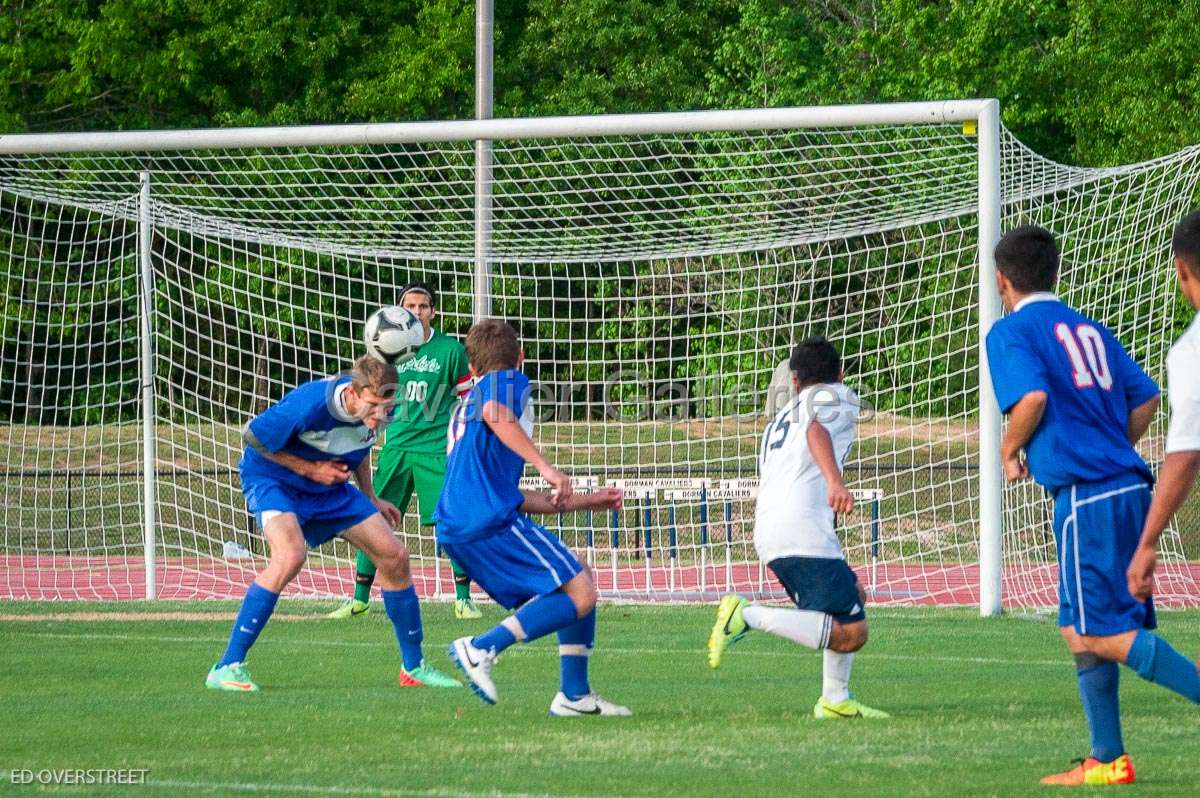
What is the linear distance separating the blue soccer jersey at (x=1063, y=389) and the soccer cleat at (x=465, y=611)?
21.4 ft

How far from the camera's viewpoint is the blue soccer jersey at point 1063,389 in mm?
5473

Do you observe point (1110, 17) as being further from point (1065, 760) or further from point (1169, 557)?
point (1065, 760)

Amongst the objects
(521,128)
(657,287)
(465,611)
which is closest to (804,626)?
(465,611)

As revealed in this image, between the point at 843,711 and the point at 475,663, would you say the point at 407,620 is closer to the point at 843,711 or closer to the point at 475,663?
the point at 475,663

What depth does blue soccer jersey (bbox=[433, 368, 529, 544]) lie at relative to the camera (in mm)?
7062

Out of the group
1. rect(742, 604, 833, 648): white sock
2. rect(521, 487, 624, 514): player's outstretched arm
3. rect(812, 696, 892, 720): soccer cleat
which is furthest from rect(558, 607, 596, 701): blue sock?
rect(812, 696, 892, 720): soccer cleat

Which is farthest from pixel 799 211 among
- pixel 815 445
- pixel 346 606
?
pixel 815 445

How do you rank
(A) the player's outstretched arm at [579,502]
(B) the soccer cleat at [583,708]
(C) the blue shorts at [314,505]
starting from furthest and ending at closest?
(C) the blue shorts at [314,505], (B) the soccer cleat at [583,708], (A) the player's outstretched arm at [579,502]

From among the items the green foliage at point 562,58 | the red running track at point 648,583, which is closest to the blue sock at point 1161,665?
the red running track at point 648,583

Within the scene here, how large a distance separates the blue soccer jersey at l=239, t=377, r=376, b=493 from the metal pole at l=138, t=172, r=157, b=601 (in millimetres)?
4894

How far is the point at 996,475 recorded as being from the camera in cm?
1101

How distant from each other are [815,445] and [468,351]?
154 centimetres

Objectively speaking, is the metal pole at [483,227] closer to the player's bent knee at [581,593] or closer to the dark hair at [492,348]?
the dark hair at [492,348]

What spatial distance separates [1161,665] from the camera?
213 inches
